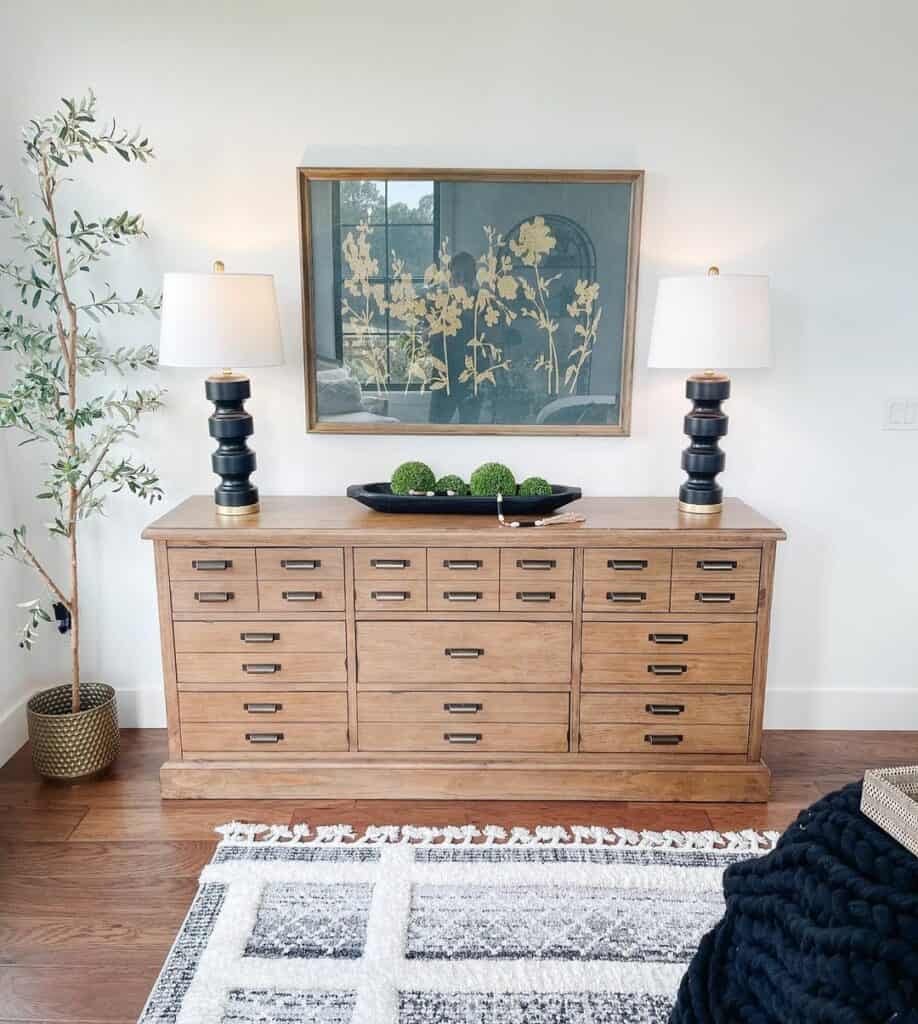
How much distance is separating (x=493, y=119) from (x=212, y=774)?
7.24 ft

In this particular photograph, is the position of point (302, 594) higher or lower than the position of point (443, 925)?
higher

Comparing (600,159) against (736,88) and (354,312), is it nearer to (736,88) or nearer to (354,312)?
(736,88)

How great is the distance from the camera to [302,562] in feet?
7.97

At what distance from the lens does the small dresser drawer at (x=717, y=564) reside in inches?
95.0

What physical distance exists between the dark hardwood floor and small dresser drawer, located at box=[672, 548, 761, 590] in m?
0.72

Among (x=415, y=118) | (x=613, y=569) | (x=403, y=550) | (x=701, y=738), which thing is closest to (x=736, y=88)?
(x=415, y=118)

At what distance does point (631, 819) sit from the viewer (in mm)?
2449

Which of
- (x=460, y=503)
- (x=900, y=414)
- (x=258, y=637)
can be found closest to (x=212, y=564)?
(x=258, y=637)

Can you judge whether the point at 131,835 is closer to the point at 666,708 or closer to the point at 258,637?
the point at 258,637

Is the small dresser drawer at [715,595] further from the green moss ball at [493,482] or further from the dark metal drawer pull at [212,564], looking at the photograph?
the dark metal drawer pull at [212,564]

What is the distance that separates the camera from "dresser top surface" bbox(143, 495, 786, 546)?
7.82ft

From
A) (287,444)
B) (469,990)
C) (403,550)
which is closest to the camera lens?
(469,990)

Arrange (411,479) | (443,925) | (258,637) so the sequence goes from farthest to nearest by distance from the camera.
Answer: (411,479) < (258,637) < (443,925)

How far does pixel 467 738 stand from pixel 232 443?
1.16 metres
